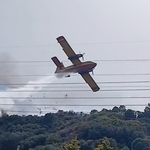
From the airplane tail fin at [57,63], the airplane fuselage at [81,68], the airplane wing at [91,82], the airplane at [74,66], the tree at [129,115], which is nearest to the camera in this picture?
the airplane fuselage at [81,68]

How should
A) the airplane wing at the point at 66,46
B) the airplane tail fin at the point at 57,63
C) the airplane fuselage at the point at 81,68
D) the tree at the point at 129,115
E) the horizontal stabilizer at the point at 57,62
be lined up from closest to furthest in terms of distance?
1. the airplane fuselage at the point at 81,68
2. the airplane tail fin at the point at 57,63
3. the horizontal stabilizer at the point at 57,62
4. the airplane wing at the point at 66,46
5. the tree at the point at 129,115

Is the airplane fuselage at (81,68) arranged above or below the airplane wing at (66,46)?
below

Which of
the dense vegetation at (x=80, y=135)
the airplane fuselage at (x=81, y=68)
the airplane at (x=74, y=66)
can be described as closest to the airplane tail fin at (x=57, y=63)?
the airplane at (x=74, y=66)

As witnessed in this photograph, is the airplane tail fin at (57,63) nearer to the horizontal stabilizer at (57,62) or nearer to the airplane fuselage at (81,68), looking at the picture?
the horizontal stabilizer at (57,62)

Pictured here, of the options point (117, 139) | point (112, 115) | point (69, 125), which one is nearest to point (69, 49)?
point (117, 139)

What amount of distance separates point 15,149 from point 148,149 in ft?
88.5

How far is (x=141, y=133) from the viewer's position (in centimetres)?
9425

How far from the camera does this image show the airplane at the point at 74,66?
5338 centimetres

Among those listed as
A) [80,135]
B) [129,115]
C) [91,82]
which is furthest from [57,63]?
[129,115]

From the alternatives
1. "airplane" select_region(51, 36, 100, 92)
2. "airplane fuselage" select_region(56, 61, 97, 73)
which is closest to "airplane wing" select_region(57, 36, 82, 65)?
"airplane" select_region(51, 36, 100, 92)

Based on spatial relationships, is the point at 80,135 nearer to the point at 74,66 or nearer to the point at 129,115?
the point at 129,115

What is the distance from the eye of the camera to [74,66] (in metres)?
53.5

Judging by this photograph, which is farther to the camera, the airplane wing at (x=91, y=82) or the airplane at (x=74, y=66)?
the airplane wing at (x=91, y=82)

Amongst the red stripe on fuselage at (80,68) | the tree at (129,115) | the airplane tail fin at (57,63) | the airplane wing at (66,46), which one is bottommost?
the red stripe on fuselage at (80,68)
